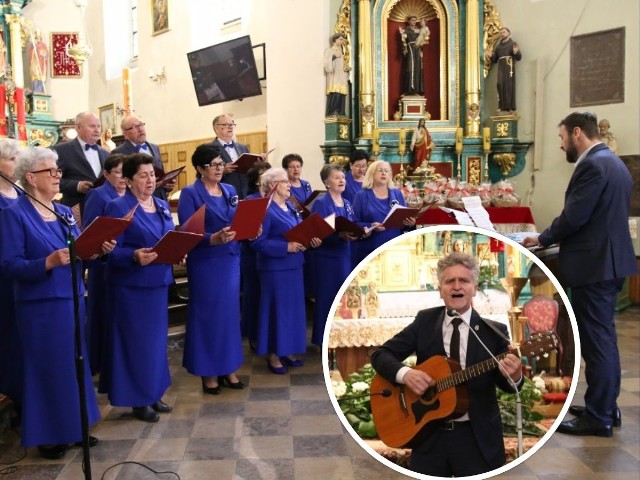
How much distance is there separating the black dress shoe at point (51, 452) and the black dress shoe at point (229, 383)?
1.26 m

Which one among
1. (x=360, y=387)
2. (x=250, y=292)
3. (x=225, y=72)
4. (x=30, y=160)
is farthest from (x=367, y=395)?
(x=225, y=72)

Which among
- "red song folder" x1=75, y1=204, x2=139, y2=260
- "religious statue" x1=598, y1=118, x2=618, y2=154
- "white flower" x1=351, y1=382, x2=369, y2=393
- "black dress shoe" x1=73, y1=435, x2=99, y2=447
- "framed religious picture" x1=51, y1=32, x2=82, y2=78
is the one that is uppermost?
"framed religious picture" x1=51, y1=32, x2=82, y2=78

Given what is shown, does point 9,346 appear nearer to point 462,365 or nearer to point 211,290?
point 211,290

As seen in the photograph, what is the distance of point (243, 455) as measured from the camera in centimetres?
310

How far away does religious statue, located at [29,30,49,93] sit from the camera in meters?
13.5

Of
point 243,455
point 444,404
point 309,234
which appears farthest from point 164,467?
point 444,404

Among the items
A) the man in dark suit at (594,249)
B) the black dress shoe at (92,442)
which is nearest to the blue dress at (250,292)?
the black dress shoe at (92,442)

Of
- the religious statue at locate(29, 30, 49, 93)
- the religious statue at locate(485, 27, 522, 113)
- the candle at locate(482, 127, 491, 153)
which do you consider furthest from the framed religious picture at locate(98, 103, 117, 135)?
the religious statue at locate(485, 27, 522, 113)

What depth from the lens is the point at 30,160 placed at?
2914 millimetres

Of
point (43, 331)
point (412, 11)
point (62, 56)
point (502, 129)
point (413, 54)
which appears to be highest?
point (62, 56)

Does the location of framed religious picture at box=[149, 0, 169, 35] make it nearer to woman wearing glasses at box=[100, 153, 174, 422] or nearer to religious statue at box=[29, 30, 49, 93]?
religious statue at box=[29, 30, 49, 93]

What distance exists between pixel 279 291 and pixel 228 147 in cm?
182

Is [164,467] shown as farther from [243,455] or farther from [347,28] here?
[347,28]

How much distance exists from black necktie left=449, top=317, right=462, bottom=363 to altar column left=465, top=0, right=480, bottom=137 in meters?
8.35
